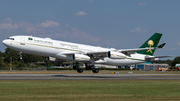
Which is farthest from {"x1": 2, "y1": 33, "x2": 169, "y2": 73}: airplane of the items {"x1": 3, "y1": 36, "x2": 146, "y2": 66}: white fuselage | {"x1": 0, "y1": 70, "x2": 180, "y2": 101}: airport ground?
{"x1": 0, "y1": 70, "x2": 180, "y2": 101}: airport ground

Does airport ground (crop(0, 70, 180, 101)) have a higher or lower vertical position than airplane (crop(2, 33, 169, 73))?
lower

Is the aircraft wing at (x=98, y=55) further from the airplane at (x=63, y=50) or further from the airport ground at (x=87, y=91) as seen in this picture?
the airport ground at (x=87, y=91)

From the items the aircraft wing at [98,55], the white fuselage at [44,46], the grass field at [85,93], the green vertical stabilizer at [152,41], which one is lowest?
the grass field at [85,93]

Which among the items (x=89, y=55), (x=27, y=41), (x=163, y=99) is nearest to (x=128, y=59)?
(x=89, y=55)

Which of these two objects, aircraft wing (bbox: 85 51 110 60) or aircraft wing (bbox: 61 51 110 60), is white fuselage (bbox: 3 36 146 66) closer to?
aircraft wing (bbox: 61 51 110 60)

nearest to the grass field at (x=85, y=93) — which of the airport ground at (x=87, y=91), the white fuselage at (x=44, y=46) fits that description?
the airport ground at (x=87, y=91)

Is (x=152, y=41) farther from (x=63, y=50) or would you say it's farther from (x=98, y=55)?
(x=63, y=50)

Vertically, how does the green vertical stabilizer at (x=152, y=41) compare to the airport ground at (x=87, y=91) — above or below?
above

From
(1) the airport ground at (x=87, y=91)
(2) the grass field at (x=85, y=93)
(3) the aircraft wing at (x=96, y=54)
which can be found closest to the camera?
(2) the grass field at (x=85, y=93)

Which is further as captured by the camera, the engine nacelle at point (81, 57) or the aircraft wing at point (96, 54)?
the aircraft wing at point (96, 54)

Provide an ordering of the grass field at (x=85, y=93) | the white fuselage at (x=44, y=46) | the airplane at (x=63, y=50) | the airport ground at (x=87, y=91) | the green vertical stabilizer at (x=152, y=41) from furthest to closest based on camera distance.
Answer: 1. the green vertical stabilizer at (x=152, y=41)
2. the airplane at (x=63, y=50)
3. the white fuselage at (x=44, y=46)
4. the airport ground at (x=87, y=91)
5. the grass field at (x=85, y=93)

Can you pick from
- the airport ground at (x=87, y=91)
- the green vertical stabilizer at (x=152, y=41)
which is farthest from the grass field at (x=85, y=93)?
the green vertical stabilizer at (x=152, y=41)

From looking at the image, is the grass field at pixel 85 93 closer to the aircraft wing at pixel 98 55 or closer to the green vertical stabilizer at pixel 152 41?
the aircraft wing at pixel 98 55

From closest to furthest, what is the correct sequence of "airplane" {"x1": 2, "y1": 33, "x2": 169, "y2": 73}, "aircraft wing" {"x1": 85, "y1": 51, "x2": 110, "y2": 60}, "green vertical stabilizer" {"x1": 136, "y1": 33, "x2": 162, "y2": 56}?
"airplane" {"x1": 2, "y1": 33, "x2": 169, "y2": 73} < "aircraft wing" {"x1": 85, "y1": 51, "x2": 110, "y2": 60} < "green vertical stabilizer" {"x1": 136, "y1": 33, "x2": 162, "y2": 56}
